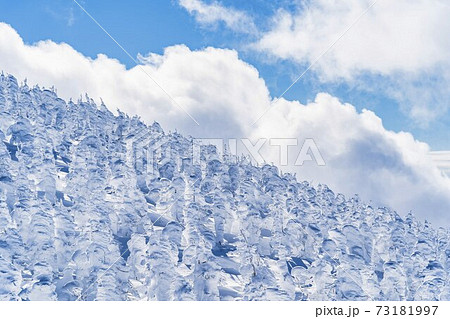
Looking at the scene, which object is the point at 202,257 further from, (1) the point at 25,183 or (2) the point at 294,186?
(2) the point at 294,186

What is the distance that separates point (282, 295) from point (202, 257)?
20.0m

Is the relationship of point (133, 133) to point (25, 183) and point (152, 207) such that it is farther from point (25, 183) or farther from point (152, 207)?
point (25, 183)

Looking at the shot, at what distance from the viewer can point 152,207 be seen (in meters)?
129

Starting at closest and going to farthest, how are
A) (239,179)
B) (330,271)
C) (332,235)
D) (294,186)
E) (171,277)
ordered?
(171,277) < (330,271) < (332,235) < (239,179) < (294,186)

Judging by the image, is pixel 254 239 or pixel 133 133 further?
pixel 133 133

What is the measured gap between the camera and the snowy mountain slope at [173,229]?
73938 millimetres

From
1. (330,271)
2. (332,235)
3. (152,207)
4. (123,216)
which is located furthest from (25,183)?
(332,235)

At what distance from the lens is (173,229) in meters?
103

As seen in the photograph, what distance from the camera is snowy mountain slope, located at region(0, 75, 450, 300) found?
73938 millimetres

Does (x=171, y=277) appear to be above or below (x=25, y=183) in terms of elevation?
below

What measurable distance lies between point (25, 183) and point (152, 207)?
33.9 metres
